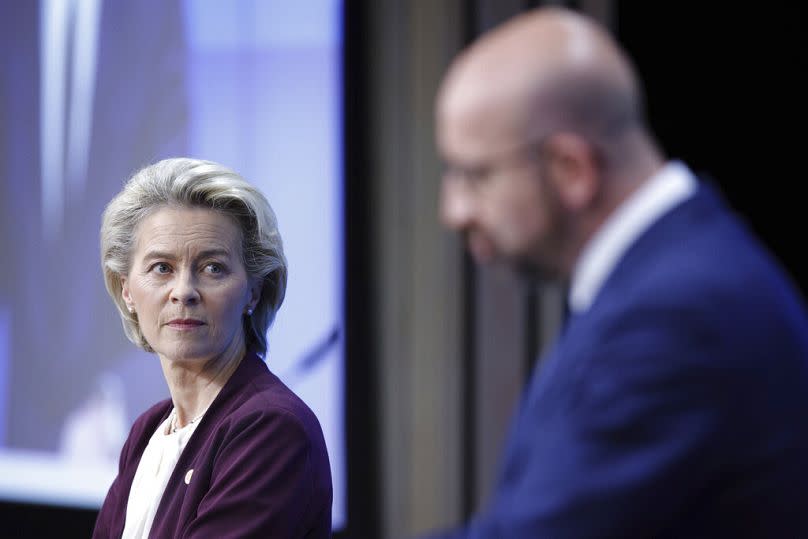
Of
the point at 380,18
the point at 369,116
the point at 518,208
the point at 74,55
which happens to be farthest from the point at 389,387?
the point at 518,208

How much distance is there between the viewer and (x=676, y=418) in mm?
990

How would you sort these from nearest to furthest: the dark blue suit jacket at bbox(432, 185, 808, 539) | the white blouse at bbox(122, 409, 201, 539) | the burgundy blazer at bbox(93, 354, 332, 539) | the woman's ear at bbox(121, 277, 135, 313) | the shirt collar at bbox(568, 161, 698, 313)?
the dark blue suit jacket at bbox(432, 185, 808, 539), the shirt collar at bbox(568, 161, 698, 313), the burgundy blazer at bbox(93, 354, 332, 539), the white blouse at bbox(122, 409, 201, 539), the woman's ear at bbox(121, 277, 135, 313)

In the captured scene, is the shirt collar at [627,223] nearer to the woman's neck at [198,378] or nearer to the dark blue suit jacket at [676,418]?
the dark blue suit jacket at [676,418]

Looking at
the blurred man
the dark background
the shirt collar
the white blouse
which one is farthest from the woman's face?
the dark background

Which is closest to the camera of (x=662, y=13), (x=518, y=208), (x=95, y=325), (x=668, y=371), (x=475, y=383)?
(x=668, y=371)

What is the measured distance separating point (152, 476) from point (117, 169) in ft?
6.52

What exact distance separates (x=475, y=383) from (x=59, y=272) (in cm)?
159

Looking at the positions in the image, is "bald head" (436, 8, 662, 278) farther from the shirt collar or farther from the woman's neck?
the woman's neck

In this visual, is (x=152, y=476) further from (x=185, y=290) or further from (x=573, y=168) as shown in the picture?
(x=573, y=168)

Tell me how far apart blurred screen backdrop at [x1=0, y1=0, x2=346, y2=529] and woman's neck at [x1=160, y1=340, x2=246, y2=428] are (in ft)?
4.10

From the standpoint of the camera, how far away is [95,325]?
363cm

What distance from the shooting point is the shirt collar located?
1092 millimetres

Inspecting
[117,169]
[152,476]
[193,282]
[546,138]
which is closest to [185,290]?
[193,282]

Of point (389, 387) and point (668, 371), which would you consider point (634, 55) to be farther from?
point (668, 371)
